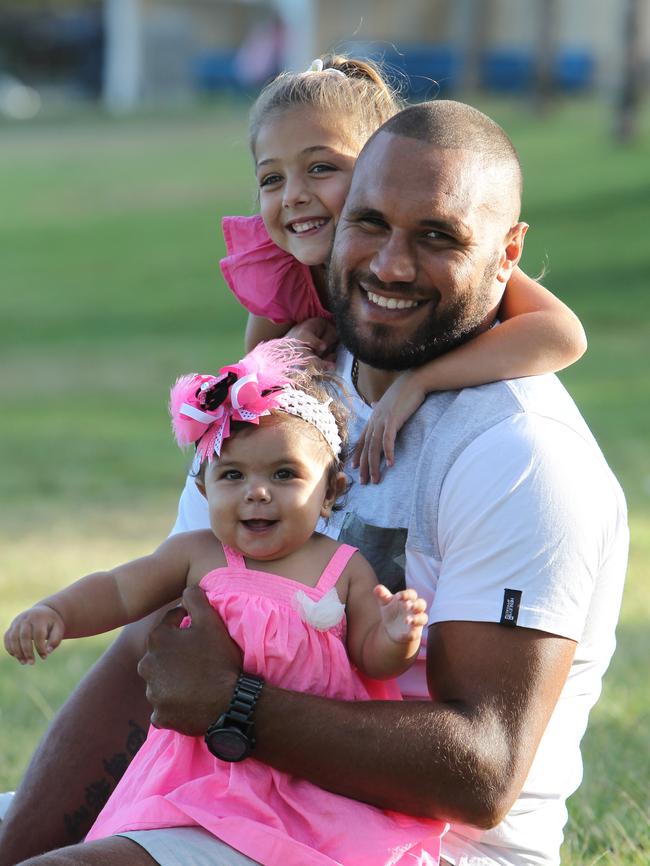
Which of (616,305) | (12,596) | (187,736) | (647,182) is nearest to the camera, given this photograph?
(187,736)

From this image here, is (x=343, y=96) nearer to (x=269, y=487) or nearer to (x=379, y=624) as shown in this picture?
(x=269, y=487)

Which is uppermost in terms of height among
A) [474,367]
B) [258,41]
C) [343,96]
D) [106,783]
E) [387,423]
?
[258,41]

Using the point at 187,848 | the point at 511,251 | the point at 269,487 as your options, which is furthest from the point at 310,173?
the point at 187,848

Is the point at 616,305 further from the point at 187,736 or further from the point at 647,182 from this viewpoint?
the point at 187,736

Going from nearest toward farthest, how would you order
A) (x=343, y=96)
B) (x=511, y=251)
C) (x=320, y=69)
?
(x=511, y=251) → (x=343, y=96) → (x=320, y=69)

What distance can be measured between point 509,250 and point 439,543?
2.27ft

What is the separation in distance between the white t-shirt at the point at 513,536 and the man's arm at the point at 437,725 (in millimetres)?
68

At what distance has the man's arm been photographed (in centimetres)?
260

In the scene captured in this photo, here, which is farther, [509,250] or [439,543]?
[509,250]

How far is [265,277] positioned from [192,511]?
86cm

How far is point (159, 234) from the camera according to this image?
1000 inches

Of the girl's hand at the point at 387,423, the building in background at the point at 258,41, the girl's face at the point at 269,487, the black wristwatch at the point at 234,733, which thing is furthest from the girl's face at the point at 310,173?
the building in background at the point at 258,41

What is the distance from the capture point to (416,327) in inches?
121

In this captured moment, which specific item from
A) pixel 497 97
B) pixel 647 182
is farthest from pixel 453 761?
pixel 497 97
